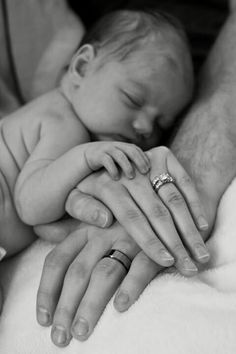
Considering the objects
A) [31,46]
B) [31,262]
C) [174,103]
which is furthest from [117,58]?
[31,262]

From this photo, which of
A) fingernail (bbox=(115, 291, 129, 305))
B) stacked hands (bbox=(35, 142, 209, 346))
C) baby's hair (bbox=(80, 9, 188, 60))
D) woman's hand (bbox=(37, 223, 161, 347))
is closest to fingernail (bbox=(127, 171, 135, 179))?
stacked hands (bbox=(35, 142, 209, 346))

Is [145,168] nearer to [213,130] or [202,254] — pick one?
[202,254]

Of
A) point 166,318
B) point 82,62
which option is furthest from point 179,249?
point 82,62

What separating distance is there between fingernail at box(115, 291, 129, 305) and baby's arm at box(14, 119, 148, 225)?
227mm

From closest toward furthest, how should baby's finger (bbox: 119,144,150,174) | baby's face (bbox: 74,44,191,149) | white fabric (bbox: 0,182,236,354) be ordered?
white fabric (bbox: 0,182,236,354) → baby's finger (bbox: 119,144,150,174) → baby's face (bbox: 74,44,191,149)

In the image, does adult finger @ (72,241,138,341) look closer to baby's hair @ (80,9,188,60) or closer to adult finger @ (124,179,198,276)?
adult finger @ (124,179,198,276)

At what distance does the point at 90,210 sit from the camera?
972 mm

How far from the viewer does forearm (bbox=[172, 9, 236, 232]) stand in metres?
1.10

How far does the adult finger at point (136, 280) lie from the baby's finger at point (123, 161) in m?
0.15

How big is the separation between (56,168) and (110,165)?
0.42 ft

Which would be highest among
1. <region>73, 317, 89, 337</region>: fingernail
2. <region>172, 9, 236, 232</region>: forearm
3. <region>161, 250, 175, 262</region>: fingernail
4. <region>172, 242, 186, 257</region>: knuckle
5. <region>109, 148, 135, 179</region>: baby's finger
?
<region>109, 148, 135, 179</region>: baby's finger

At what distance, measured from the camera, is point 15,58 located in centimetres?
156

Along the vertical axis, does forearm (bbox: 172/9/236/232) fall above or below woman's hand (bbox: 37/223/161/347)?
below

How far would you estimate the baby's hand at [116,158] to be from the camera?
3.15 feet
